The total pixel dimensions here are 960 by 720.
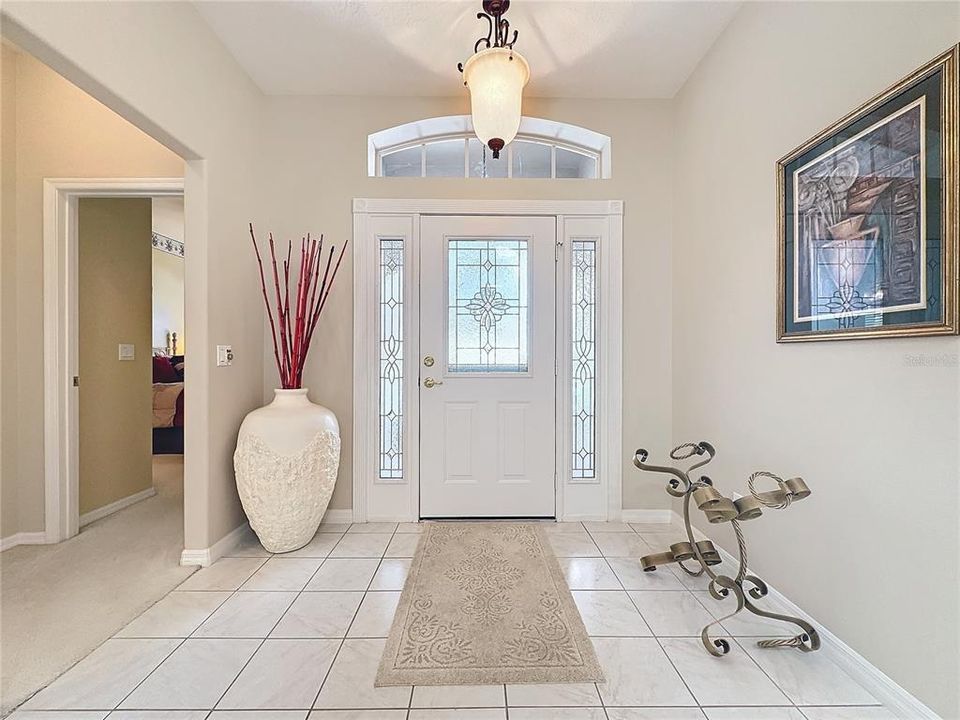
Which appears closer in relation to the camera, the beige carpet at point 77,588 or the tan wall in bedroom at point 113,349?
the beige carpet at point 77,588

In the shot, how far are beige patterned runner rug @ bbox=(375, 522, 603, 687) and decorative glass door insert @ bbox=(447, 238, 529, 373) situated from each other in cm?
112

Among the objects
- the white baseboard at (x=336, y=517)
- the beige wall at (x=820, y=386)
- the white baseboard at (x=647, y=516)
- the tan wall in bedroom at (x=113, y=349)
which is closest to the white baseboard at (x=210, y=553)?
the white baseboard at (x=336, y=517)

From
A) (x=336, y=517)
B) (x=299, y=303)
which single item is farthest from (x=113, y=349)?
(x=336, y=517)

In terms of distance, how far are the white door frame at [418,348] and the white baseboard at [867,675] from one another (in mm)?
1337

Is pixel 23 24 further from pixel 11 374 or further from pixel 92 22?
pixel 11 374

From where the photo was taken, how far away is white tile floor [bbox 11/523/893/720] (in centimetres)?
142

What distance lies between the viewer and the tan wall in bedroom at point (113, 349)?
3041 mm

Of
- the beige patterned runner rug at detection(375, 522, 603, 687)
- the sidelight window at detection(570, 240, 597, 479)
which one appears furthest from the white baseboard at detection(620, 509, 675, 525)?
A: the beige patterned runner rug at detection(375, 522, 603, 687)

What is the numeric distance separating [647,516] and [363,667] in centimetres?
211

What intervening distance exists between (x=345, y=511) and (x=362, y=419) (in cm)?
61

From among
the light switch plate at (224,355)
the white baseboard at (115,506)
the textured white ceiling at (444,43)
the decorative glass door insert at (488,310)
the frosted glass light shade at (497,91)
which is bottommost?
the white baseboard at (115,506)

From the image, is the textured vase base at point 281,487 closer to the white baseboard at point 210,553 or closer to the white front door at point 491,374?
the white baseboard at point 210,553

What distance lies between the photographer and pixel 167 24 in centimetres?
208

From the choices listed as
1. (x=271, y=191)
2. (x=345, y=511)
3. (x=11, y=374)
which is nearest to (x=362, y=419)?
(x=345, y=511)
